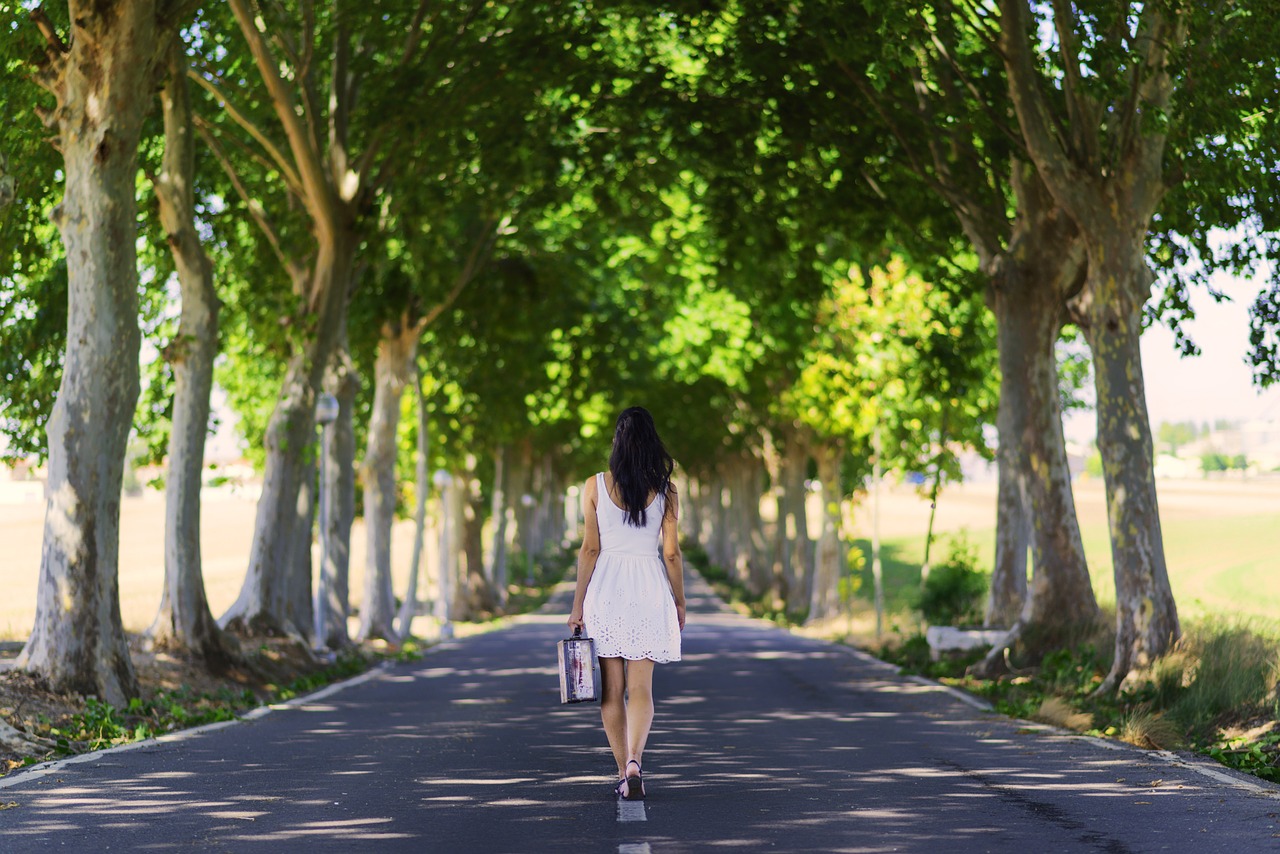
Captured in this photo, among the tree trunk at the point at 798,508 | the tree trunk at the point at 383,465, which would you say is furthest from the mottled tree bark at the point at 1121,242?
the tree trunk at the point at 798,508

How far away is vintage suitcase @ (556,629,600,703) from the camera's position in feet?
27.3

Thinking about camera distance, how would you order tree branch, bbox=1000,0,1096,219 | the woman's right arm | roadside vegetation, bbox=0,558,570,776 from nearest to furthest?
the woman's right arm
roadside vegetation, bbox=0,558,570,776
tree branch, bbox=1000,0,1096,219

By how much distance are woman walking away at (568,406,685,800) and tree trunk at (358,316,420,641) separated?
1991 cm

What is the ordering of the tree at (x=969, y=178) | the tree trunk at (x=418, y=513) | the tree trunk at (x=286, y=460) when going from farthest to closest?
1. the tree trunk at (x=418, y=513)
2. the tree trunk at (x=286, y=460)
3. the tree at (x=969, y=178)

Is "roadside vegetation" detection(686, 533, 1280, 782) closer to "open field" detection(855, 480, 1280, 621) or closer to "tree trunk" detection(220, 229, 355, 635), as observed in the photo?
"open field" detection(855, 480, 1280, 621)

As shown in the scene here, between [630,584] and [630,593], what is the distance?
0.16 feet

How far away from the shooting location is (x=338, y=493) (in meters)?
24.5

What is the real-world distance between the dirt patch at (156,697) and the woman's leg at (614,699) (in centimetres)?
399

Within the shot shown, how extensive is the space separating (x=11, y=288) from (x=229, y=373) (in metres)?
19.9

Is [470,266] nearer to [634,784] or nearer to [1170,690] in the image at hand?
[1170,690]

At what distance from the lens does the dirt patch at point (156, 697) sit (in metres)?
11.5

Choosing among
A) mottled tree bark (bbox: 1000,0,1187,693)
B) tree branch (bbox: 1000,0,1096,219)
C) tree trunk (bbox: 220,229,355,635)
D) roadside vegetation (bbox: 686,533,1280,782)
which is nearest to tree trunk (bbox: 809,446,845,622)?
roadside vegetation (bbox: 686,533,1280,782)

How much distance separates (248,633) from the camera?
1975cm

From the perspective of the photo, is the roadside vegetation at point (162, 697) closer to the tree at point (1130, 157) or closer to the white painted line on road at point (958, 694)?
the white painted line on road at point (958, 694)
